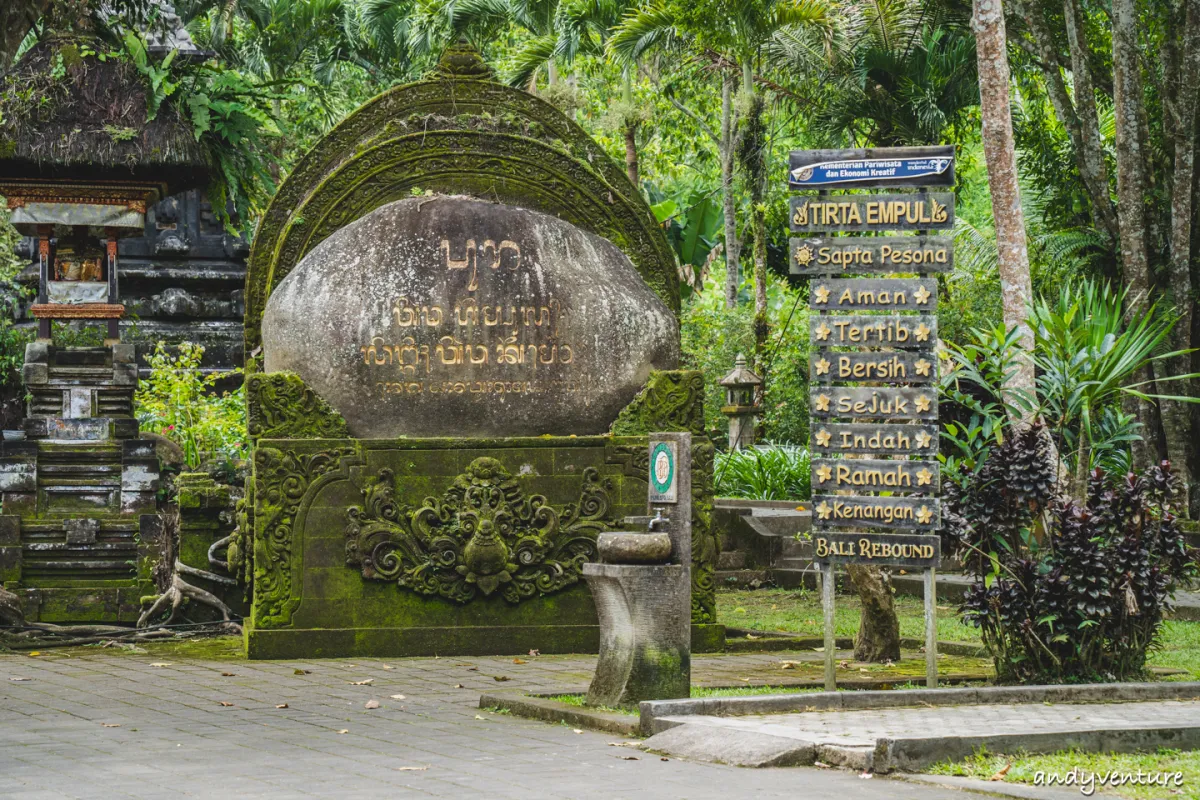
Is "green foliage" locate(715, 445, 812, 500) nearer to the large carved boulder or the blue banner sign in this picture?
the large carved boulder

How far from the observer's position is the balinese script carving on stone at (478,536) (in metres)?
11.1

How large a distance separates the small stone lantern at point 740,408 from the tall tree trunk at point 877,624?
13199 millimetres

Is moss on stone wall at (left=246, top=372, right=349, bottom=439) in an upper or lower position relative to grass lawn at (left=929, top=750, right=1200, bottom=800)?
upper

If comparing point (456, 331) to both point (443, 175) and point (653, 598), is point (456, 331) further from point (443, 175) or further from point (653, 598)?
point (653, 598)

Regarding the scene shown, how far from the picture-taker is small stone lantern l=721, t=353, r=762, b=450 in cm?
2364

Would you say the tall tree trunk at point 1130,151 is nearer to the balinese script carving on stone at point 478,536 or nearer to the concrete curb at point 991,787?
the balinese script carving on stone at point 478,536

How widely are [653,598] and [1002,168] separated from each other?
20.9ft

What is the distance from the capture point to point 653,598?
809cm

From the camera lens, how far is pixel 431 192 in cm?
1225

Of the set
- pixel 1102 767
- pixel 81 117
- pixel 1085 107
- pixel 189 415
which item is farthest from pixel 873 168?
pixel 189 415

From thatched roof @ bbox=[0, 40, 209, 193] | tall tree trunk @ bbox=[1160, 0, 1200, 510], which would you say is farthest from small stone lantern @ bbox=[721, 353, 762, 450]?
thatched roof @ bbox=[0, 40, 209, 193]

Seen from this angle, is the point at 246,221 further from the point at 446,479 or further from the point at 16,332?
the point at 16,332

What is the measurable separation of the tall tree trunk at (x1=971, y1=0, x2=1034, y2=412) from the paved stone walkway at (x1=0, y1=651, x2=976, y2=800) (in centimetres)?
414

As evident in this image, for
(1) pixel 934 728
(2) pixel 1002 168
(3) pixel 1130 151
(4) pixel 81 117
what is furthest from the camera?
(3) pixel 1130 151
